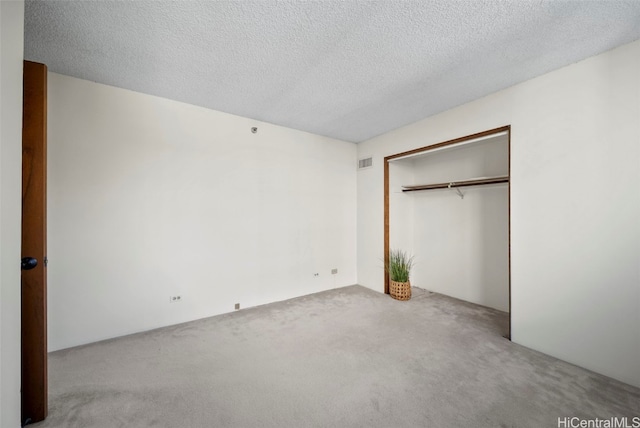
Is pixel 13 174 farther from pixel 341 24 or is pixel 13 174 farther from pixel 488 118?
pixel 488 118

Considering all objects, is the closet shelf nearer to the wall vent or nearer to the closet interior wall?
the closet interior wall

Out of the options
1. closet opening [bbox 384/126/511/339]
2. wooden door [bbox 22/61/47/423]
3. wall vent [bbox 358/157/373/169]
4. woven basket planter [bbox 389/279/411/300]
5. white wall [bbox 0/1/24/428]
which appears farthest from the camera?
wall vent [bbox 358/157/373/169]

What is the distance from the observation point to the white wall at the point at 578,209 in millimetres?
1879

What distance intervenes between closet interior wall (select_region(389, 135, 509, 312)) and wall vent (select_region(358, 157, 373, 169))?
15.1 inches

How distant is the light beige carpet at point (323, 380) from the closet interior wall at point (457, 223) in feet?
2.54

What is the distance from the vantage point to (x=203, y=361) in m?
2.13

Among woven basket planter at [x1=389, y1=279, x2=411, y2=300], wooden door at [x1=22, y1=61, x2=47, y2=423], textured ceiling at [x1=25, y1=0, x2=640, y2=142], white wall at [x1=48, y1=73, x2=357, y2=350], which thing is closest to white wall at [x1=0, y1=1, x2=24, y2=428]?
wooden door at [x1=22, y1=61, x2=47, y2=423]

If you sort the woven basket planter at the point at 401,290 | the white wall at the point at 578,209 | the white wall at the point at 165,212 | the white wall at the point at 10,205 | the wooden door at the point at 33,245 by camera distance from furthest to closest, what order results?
the woven basket planter at the point at 401,290, the white wall at the point at 165,212, the white wall at the point at 578,209, the wooden door at the point at 33,245, the white wall at the point at 10,205

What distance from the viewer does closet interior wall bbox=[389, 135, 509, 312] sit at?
10.6 feet

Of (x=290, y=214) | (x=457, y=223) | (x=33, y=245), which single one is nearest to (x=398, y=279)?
(x=457, y=223)

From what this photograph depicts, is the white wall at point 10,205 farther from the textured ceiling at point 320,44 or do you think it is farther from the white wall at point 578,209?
the white wall at point 578,209

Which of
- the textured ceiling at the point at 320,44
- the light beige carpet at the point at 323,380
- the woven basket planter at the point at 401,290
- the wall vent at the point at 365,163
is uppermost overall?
the textured ceiling at the point at 320,44

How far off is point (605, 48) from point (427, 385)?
9.60ft

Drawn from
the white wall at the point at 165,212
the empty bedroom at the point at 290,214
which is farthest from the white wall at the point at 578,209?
the white wall at the point at 165,212
